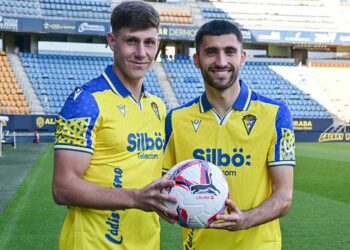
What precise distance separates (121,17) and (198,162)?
0.75 m

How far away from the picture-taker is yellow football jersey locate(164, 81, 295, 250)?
2885mm

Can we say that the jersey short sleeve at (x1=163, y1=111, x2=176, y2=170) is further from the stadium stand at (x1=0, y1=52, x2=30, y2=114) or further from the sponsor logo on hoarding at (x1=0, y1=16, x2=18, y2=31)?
the sponsor logo on hoarding at (x1=0, y1=16, x2=18, y2=31)

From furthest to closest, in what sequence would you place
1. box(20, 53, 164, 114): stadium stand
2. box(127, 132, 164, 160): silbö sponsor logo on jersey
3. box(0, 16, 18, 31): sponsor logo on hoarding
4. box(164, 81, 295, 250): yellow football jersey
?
box(0, 16, 18, 31): sponsor logo on hoarding < box(20, 53, 164, 114): stadium stand < box(164, 81, 295, 250): yellow football jersey < box(127, 132, 164, 160): silbö sponsor logo on jersey

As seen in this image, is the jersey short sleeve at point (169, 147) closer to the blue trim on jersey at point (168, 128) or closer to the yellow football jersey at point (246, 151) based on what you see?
the blue trim on jersey at point (168, 128)

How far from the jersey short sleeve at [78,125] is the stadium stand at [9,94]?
932 inches

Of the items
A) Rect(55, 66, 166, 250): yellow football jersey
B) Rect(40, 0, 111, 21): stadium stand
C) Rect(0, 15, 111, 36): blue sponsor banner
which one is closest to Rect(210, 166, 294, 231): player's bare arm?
Rect(55, 66, 166, 250): yellow football jersey

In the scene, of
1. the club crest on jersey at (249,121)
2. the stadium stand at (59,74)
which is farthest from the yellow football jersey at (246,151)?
the stadium stand at (59,74)

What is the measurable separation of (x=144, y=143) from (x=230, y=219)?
606mm

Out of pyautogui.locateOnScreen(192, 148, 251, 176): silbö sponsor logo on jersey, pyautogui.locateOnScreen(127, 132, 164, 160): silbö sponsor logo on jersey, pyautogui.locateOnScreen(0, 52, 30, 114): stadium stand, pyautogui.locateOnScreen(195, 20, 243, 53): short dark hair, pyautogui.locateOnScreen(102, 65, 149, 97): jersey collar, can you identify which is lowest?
pyautogui.locateOnScreen(0, 52, 30, 114): stadium stand

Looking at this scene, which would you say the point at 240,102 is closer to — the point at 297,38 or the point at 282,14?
the point at 297,38

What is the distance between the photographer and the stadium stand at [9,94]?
85.8 feet

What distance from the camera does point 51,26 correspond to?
29328mm

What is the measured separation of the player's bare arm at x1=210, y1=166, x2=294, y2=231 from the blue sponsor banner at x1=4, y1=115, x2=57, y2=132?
22818 mm

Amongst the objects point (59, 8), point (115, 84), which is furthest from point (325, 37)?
point (115, 84)
